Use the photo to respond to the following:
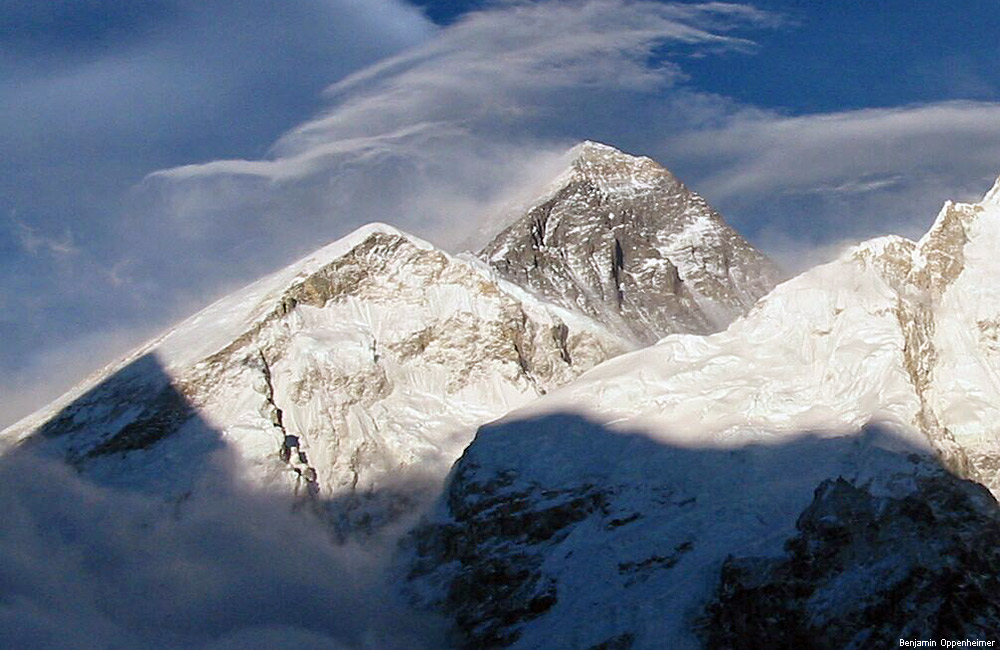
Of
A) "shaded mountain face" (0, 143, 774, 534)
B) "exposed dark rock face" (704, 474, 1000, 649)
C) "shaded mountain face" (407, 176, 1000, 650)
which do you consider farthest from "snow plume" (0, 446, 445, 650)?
"exposed dark rock face" (704, 474, 1000, 649)

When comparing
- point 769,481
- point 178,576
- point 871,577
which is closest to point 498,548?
point 769,481

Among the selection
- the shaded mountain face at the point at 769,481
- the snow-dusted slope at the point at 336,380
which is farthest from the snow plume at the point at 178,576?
the shaded mountain face at the point at 769,481

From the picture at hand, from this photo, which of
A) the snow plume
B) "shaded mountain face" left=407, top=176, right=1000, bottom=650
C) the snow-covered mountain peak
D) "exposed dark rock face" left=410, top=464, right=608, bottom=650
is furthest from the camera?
the snow-covered mountain peak

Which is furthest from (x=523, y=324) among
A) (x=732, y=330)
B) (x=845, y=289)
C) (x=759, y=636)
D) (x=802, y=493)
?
(x=759, y=636)

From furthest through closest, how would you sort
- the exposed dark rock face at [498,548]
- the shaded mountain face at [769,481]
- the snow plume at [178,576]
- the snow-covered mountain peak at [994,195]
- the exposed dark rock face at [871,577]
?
the snow-covered mountain peak at [994,195] < the snow plume at [178,576] < the exposed dark rock face at [498,548] < the shaded mountain face at [769,481] < the exposed dark rock face at [871,577]

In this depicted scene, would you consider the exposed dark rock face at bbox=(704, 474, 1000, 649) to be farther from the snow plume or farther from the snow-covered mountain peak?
the snow-covered mountain peak

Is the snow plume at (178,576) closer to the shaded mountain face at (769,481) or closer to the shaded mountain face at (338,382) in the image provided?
the shaded mountain face at (338,382)

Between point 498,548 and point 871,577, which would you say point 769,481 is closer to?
point 871,577
